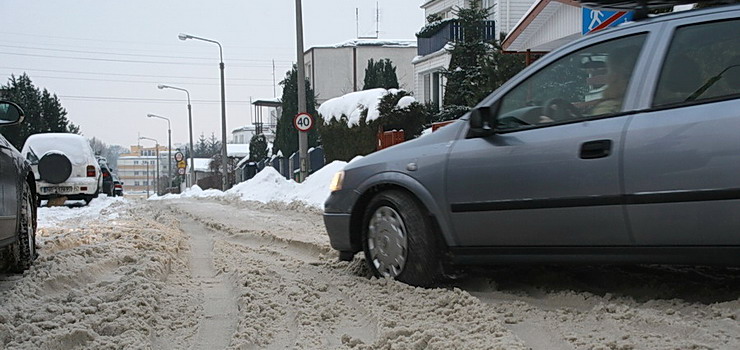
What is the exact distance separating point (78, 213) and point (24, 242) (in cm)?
873

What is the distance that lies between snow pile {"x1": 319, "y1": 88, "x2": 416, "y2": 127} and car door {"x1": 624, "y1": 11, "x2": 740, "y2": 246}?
18327 millimetres

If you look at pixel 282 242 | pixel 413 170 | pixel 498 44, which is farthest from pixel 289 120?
pixel 413 170

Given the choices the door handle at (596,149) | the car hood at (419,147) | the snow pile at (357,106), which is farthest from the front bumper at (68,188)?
the door handle at (596,149)

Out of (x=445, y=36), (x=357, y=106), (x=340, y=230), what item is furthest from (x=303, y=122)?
(x=340, y=230)

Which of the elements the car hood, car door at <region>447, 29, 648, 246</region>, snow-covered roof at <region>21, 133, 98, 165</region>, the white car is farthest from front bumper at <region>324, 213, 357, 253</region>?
snow-covered roof at <region>21, 133, 98, 165</region>

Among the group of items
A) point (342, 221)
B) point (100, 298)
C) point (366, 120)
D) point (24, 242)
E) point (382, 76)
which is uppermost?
point (382, 76)

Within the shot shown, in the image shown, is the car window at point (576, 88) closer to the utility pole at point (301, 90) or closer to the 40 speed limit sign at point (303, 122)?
the 40 speed limit sign at point (303, 122)

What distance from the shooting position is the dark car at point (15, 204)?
5027 millimetres

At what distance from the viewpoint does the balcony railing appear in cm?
2408

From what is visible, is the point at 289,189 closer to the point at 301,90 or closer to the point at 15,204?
the point at 301,90

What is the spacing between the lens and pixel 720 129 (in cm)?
354

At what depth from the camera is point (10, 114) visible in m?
5.95

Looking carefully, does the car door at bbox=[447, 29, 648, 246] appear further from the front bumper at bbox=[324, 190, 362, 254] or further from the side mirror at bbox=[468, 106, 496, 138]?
the front bumper at bbox=[324, 190, 362, 254]

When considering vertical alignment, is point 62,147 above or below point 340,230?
above
